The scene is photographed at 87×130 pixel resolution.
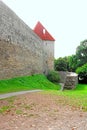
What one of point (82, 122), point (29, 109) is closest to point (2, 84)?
point (29, 109)

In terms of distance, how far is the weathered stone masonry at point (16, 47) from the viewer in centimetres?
2048

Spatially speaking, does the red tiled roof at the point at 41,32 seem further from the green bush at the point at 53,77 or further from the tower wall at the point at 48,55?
the green bush at the point at 53,77

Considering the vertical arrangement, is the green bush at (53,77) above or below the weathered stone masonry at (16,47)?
below

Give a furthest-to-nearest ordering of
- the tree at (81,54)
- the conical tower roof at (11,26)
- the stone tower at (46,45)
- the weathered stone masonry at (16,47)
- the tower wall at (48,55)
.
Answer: the tree at (81,54), the stone tower at (46,45), the tower wall at (48,55), the weathered stone masonry at (16,47), the conical tower roof at (11,26)

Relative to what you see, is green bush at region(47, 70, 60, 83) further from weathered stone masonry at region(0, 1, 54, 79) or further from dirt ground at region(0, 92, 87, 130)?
dirt ground at region(0, 92, 87, 130)

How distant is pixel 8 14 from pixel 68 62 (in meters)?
43.0

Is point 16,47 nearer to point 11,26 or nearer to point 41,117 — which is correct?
point 11,26

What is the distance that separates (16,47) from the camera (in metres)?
23.8

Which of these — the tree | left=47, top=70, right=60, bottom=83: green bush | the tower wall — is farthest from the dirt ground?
the tree

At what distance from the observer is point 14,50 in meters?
23.2

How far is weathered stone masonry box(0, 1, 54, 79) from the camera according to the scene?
20.5 metres

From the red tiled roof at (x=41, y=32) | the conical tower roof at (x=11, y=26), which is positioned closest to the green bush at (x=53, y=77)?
the red tiled roof at (x=41, y=32)

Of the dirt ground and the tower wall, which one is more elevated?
the tower wall

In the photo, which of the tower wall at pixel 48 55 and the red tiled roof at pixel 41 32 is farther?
the red tiled roof at pixel 41 32
